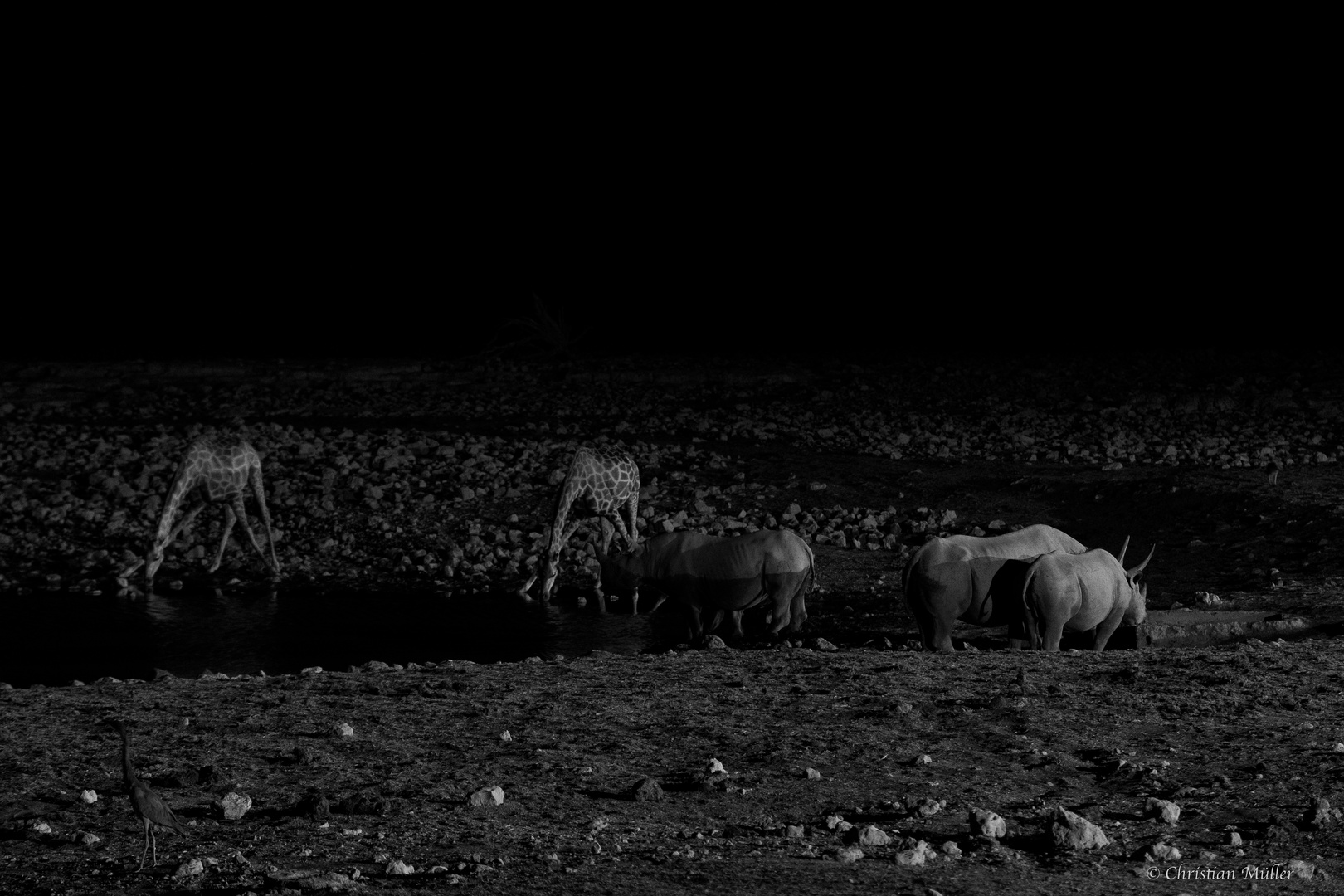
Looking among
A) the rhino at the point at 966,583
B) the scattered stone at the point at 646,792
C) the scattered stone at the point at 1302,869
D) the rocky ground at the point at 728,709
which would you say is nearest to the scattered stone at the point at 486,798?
the rocky ground at the point at 728,709

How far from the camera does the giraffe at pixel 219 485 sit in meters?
14.3

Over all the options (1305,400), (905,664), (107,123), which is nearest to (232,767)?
(905,664)

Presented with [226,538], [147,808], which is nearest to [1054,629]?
[147,808]

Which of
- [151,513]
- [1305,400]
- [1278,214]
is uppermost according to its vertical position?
[1278,214]

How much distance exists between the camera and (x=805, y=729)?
7.67 metres

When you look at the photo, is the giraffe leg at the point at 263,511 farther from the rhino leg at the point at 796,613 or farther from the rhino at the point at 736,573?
the rhino leg at the point at 796,613

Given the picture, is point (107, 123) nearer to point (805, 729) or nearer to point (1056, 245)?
point (1056, 245)

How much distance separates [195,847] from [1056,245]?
115 ft

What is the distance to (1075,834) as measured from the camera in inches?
235

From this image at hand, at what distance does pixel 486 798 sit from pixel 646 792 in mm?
638

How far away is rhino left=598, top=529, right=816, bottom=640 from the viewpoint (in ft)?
37.5

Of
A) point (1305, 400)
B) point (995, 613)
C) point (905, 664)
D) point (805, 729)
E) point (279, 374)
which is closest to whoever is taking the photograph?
point (805, 729)

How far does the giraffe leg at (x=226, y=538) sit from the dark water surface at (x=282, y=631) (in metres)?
0.62

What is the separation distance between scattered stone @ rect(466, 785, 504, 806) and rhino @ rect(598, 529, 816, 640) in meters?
4.97
